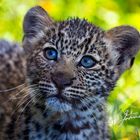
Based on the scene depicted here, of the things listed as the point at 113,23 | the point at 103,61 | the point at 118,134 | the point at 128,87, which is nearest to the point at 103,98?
the point at 103,61

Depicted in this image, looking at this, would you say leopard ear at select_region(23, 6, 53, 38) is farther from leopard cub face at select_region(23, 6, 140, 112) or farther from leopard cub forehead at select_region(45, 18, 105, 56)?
leopard cub forehead at select_region(45, 18, 105, 56)

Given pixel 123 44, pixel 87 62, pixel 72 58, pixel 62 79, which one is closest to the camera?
pixel 62 79

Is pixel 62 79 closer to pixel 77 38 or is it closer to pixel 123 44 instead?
pixel 77 38

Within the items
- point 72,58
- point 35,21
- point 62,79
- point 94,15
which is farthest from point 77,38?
point 94,15

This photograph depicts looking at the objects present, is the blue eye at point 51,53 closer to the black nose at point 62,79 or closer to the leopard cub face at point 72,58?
the leopard cub face at point 72,58

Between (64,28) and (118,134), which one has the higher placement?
(64,28)

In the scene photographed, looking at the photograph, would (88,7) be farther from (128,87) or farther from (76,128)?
(76,128)
